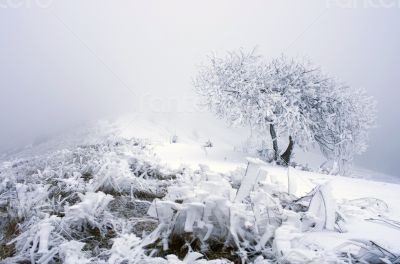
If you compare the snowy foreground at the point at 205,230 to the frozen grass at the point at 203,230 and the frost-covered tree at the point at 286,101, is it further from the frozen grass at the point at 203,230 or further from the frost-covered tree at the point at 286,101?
the frost-covered tree at the point at 286,101

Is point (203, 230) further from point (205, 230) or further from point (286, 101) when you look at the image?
point (286, 101)

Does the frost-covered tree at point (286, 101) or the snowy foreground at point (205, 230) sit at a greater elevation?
the frost-covered tree at point (286, 101)

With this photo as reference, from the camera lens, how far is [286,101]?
1337 cm

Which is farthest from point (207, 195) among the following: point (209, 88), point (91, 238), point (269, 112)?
point (209, 88)

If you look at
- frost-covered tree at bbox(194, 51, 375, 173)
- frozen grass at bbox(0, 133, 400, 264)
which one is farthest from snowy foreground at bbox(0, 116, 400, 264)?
frost-covered tree at bbox(194, 51, 375, 173)

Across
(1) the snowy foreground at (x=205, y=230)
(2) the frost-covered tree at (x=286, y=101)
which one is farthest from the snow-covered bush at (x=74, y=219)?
(2) the frost-covered tree at (x=286, y=101)

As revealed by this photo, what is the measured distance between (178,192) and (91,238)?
0.52 metres

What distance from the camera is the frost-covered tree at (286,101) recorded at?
13.5 m

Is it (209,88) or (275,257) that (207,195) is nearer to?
(275,257)

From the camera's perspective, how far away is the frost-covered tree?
13531 millimetres

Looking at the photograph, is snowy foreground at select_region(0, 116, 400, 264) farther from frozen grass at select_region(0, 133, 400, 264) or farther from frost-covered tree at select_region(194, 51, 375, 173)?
frost-covered tree at select_region(194, 51, 375, 173)

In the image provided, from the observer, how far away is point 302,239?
5.85 feet

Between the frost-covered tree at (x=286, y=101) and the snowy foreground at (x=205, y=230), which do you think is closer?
the snowy foreground at (x=205, y=230)

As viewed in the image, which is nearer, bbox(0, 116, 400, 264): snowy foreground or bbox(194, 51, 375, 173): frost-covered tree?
bbox(0, 116, 400, 264): snowy foreground
